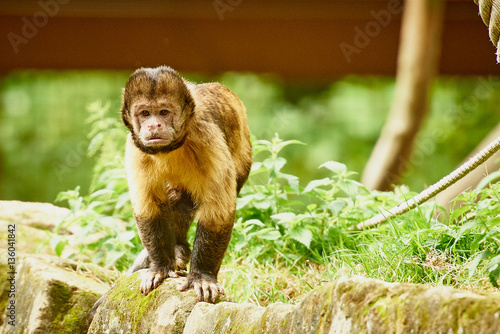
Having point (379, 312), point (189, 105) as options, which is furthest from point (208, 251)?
point (379, 312)

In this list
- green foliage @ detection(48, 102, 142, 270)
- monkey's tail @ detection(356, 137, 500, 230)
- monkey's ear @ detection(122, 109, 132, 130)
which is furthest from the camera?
green foliage @ detection(48, 102, 142, 270)

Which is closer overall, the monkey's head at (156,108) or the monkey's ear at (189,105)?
the monkey's head at (156,108)

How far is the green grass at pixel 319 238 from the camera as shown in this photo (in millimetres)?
3346

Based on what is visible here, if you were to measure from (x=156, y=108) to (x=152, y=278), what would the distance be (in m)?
0.96

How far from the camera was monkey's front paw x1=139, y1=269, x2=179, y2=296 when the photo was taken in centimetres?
348

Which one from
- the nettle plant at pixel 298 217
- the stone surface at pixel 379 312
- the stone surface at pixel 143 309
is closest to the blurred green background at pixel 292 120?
the nettle plant at pixel 298 217

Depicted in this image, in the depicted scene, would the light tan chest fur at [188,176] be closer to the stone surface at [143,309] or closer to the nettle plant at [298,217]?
the stone surface at [143,309]

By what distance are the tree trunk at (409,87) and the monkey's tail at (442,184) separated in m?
3.39

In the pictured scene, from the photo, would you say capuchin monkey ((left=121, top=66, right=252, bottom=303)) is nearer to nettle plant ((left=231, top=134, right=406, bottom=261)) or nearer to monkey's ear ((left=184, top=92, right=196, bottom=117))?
monkey's ear ((left=184, top=92, right=196, bottom=117))

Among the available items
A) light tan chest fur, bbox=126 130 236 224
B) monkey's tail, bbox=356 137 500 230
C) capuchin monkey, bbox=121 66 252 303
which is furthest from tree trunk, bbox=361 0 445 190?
light tan chest fur, bbox=126 130 236 224

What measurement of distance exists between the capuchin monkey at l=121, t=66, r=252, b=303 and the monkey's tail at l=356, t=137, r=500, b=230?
1.01 meters

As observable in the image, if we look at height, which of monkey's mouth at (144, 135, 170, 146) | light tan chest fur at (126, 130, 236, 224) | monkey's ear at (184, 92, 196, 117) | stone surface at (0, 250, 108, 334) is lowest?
stone surface at (0, 250, 108, 334)

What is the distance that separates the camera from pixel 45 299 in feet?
12.6

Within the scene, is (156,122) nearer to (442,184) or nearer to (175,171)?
(175,171)
